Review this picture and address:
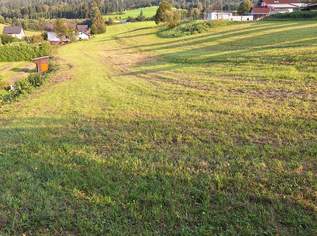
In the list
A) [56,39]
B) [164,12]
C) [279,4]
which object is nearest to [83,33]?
[56,39]

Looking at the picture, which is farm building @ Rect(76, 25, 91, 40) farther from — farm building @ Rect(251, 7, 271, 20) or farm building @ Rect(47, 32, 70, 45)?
farm building @ Rect(251, 7, 271, 20)

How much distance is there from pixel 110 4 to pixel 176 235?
129071 mm

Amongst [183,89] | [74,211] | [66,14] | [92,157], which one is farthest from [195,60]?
[66,14]

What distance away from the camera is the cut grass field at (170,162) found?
4.17 m

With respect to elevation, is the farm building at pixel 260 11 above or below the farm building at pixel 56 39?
above

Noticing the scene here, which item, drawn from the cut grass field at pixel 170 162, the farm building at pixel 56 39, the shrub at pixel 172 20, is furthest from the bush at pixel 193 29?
the cut grass field at pixel 170 162

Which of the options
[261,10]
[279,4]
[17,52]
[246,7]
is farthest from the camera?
[279,4]

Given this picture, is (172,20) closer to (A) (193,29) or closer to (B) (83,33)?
(A) (193,29)

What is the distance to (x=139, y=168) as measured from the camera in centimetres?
554

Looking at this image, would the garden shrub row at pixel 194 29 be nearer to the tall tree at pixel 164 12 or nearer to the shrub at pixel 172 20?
the shrub at pixel 172 20

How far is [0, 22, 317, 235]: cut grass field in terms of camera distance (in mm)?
4172

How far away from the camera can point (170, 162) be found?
18.7 feet

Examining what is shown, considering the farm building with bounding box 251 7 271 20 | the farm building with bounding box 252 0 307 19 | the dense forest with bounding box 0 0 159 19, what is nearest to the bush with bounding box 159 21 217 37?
Answer: the farm building with bounding box 251 7 271 20

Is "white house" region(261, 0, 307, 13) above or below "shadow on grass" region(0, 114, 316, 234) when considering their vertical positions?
above
